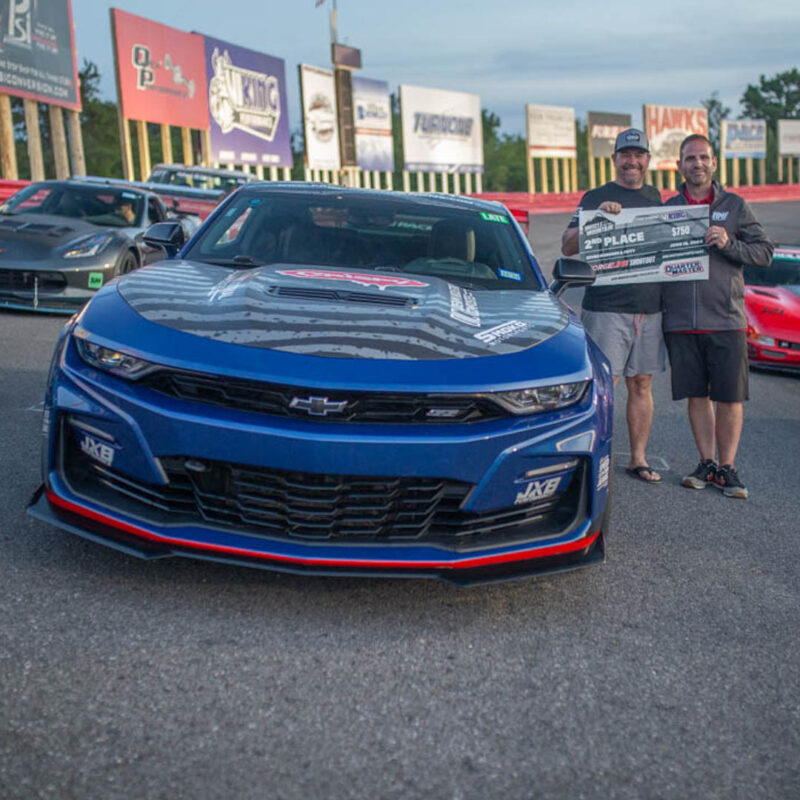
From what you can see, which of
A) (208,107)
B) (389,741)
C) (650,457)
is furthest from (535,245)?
(389,741)

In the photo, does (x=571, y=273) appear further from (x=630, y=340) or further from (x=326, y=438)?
(x=326, y=438)

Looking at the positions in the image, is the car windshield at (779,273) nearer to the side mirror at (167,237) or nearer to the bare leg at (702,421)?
the bare leg at (702,421)

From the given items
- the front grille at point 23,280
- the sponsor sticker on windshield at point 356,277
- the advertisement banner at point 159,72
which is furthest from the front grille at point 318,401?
the advertisement banner at point 159,72

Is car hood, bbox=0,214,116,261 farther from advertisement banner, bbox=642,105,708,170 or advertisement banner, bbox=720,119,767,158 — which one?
advertisement banner, bbox=720,119,767,158

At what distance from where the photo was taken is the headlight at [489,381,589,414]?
11.4ft

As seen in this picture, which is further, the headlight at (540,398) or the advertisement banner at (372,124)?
the advertisement banner at (372,124)

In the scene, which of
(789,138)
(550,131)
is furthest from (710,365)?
(789,138)

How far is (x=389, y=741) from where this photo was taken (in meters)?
2.66

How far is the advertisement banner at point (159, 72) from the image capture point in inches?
1293

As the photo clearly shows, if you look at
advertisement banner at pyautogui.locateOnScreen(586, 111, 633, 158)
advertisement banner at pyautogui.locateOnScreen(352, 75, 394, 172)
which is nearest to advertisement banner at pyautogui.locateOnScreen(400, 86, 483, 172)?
advertisement banner at pyautogui.locateOnScreen(352, 75, 394, 172)

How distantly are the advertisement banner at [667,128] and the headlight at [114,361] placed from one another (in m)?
64.2

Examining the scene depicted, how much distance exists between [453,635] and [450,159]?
164ft

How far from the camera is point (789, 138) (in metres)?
79.6

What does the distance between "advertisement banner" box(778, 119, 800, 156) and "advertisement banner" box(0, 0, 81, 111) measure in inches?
2442
